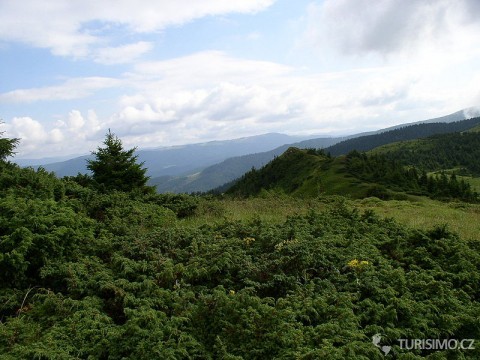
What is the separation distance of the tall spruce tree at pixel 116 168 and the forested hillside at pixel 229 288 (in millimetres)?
7653

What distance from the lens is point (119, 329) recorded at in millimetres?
6238

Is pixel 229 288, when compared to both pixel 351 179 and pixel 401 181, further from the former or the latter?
pixel 351 179

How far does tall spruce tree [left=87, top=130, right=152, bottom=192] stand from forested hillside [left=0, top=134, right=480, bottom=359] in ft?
25.1

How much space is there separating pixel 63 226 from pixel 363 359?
8.23m

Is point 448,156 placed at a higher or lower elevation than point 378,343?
lower

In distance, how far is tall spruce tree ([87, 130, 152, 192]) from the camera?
20797mm

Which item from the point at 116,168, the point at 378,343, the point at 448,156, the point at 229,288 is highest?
the point at 116,168

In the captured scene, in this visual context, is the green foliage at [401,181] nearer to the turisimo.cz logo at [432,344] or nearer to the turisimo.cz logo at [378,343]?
the turisimo.cz logo at [432,344]

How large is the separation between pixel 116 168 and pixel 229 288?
1545 centimetres

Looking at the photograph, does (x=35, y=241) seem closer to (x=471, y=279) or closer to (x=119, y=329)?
(x=119, y=329)

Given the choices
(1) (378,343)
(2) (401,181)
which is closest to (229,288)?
(1) (378,343)

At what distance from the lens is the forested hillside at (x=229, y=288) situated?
5863 millimetres

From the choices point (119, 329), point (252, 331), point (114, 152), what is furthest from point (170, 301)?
point (114, 152)

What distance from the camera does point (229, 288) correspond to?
7.95 metres
